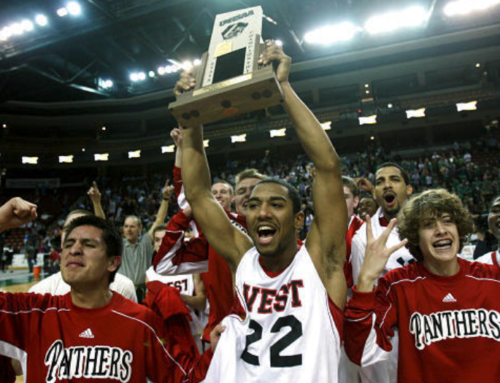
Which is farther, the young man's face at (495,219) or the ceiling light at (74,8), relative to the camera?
the ceiling light at (74,8)

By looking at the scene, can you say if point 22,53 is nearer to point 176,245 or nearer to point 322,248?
point 176,245

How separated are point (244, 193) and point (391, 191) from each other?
49.3 inches

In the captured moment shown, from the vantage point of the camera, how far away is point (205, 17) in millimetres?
14914

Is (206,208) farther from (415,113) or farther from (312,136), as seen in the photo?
(415,113)

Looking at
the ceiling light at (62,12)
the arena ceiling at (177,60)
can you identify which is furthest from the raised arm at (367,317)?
the ceiling light at (62,12)

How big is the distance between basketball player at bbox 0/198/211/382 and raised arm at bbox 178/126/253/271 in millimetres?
573

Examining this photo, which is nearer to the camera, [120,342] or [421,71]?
[120,342]

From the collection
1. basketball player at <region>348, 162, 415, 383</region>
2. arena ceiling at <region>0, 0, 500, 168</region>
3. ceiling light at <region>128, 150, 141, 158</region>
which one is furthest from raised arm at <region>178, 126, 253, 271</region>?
ceiling light at <region>128, 150, 141, 158</region>

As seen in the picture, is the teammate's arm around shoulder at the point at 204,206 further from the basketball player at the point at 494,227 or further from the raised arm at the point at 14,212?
the basketball player at the point at 494,227

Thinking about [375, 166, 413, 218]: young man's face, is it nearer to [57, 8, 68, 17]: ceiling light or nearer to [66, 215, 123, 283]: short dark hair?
[66, 215, 123, 283]: short dark hair

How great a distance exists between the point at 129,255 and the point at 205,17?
12.9 m

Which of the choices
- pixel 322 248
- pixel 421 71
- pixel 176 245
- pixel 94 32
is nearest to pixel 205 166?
pixel 176 245

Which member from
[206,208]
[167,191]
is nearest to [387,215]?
[206,208]

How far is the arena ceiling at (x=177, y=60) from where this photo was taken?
14.7m
